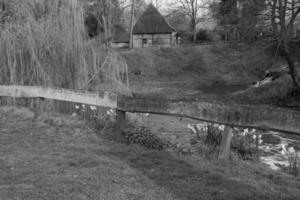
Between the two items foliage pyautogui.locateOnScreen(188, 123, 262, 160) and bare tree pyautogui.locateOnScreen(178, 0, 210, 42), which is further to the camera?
bare tree pyautogui.locateOnScreen(178, 0, 210, 42)

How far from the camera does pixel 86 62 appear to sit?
8984 millimetres

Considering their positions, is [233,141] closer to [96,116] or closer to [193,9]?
[96,116]

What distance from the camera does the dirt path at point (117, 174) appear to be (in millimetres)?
3295

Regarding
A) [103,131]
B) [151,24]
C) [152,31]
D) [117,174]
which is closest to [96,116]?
[103,131]

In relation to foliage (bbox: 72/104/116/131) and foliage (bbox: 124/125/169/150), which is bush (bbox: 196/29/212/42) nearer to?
foliage (bbox: 72/104/116/131)

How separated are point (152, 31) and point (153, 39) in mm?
1195

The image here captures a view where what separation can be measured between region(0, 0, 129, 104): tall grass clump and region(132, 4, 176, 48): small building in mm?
37282

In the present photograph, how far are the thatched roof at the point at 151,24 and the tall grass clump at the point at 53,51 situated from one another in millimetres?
37242

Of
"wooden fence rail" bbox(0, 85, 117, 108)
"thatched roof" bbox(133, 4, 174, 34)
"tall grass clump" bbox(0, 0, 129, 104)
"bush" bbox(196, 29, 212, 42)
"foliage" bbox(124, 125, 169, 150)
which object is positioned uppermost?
"thatched roof" bbox(133, 4, 174, 34)

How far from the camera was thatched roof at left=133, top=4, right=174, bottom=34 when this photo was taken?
150 ft

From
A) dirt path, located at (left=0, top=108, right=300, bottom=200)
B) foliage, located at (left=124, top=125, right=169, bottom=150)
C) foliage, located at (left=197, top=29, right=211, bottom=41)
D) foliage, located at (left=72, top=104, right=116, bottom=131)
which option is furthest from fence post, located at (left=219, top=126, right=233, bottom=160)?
foliage, located at (left=197, top=29, right=211, bottom=41)

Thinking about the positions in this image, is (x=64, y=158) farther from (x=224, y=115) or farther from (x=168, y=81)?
(x=168, y=81)

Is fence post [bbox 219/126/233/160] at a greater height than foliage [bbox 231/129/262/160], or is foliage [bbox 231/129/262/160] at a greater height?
fence post [bbox 219/126/233/160]

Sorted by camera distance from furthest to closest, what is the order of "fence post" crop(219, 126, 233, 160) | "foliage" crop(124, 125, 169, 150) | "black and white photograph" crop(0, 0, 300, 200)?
1. "foliage" crop(124, 125, 169, 150)
2. "fence post" crop(219, 126, 233, 160)
3. "black and white photograph" crop(0, 0, 300, 200)
